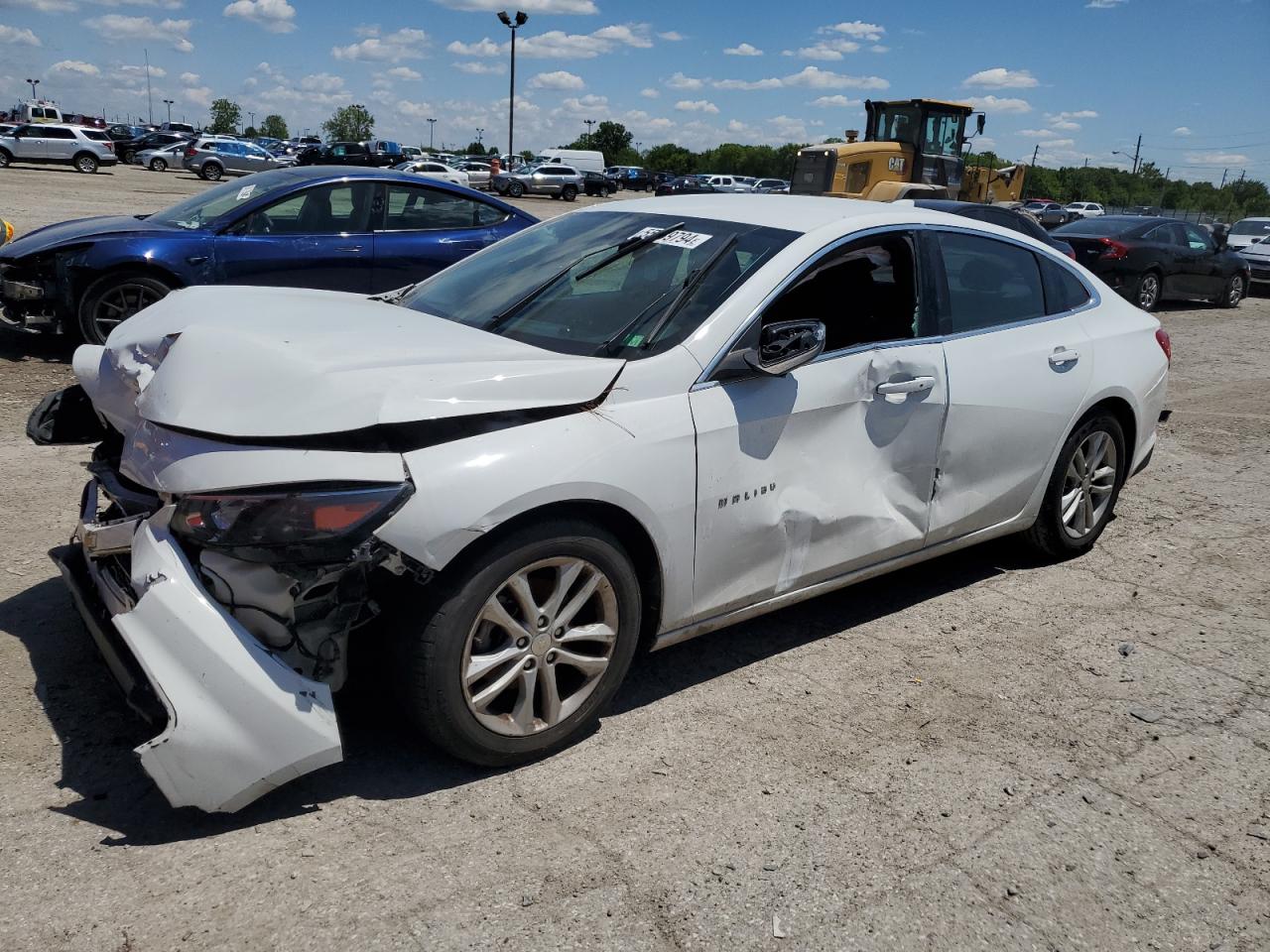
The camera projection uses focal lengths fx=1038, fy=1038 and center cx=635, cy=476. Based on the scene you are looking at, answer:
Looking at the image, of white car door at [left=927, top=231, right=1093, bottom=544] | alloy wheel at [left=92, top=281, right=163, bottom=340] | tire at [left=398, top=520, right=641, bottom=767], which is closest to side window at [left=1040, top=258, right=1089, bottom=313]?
white car door at [left=927, top=231, right=1093, bottom=544]

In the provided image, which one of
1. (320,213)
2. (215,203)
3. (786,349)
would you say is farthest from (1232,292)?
(786,349)

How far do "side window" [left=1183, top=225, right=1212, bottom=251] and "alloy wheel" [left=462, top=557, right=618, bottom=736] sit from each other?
16653 mm

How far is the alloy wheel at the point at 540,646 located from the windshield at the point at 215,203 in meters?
6.30

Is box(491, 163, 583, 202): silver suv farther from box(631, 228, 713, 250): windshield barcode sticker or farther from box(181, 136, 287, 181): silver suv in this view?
box(631, 228, 713, 250): windshield barcode sticker

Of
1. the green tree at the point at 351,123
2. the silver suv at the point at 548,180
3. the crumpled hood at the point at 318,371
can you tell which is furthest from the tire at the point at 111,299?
the green tree at the point at 351,123

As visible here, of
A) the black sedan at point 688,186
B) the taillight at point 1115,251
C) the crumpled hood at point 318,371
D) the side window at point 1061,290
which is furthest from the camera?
the black sedan at point 688,186

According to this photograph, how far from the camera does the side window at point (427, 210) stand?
8586 mm

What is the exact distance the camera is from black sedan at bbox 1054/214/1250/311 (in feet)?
50.8

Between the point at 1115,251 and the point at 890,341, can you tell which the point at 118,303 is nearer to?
the point at 890,341

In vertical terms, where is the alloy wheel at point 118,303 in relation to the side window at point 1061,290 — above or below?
below

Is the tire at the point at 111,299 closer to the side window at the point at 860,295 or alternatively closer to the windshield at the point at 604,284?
the windshield at the point at 604,284

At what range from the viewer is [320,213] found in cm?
834

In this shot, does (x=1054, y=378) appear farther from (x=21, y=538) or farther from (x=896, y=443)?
(x=21, y=538)

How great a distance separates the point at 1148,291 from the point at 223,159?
39592mm
